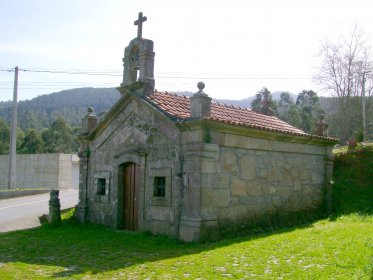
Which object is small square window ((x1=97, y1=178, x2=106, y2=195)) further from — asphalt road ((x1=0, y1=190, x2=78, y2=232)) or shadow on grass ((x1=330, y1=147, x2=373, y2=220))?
shadow on grass ((x1=330, y1=147, x2=373, y2=220))

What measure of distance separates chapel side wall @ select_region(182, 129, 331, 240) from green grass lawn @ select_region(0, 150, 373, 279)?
0.67 meters

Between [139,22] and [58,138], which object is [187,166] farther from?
[58,138]

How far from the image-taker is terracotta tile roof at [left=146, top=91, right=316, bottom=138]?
32.7ft

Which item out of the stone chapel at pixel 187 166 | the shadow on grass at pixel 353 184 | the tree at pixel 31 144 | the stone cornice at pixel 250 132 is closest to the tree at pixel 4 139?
the tree at pixel 31 144

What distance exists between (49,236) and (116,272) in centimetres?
468

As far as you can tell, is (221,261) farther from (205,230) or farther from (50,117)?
(50,117)

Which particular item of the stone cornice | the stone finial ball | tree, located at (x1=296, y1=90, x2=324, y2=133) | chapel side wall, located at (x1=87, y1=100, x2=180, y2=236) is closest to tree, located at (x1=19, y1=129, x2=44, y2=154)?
tree, located at (x1=296, y1=90, x2=324, y2=133)

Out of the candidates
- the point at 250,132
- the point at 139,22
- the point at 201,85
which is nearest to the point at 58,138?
the point at 139,22

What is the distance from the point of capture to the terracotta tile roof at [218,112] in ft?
32.7

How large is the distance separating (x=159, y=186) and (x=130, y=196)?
134cm

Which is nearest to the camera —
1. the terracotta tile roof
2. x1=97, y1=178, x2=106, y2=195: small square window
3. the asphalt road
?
the terracotta tile roof

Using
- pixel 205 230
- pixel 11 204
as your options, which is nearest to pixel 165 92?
pixel 205 230

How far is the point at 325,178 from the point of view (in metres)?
13.4

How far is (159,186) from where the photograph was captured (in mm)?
10180
